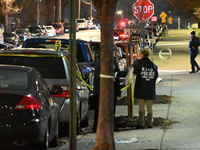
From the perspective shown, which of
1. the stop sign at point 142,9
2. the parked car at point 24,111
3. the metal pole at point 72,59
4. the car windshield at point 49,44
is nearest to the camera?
the metal pole at point 72,59

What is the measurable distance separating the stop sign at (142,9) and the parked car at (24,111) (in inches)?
415

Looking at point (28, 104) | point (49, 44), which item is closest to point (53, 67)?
point (28, 104)

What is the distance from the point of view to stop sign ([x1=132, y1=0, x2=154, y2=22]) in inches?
755

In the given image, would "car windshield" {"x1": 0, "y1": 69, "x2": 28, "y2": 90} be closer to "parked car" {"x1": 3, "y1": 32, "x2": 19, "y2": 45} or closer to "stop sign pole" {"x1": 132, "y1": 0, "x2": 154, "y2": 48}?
"stop sign pole" {"x1": 132, "y1": 0, "x2": 154, "y2": 48}

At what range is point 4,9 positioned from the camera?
2756 inches

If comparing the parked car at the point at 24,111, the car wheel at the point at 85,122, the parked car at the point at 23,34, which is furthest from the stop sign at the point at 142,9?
the parked car at the point at 23,34

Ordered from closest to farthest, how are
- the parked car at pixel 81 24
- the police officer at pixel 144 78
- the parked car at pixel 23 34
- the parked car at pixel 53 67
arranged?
the parked car at pixel 53 67 < the police officer at pixel 144 78 < the parked car at pixel 23 34 < the parked car at pixel 81 24

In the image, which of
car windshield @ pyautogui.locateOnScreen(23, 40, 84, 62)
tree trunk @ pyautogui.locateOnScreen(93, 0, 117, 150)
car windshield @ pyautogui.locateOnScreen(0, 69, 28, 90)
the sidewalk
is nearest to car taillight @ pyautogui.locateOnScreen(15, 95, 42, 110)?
car windshield @ pyautogui.locateOnScreen(0, 69, 28, 90)

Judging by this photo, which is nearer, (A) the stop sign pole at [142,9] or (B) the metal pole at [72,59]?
(B) the metal pole at [72,59]

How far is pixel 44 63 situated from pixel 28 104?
2802mm

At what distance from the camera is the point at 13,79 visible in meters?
8.91

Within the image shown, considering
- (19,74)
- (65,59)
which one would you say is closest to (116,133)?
(65,59)

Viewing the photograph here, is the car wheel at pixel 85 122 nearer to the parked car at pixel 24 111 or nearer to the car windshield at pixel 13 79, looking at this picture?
the parked car at pixel 24 111

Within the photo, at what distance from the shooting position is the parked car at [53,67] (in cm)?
1052
